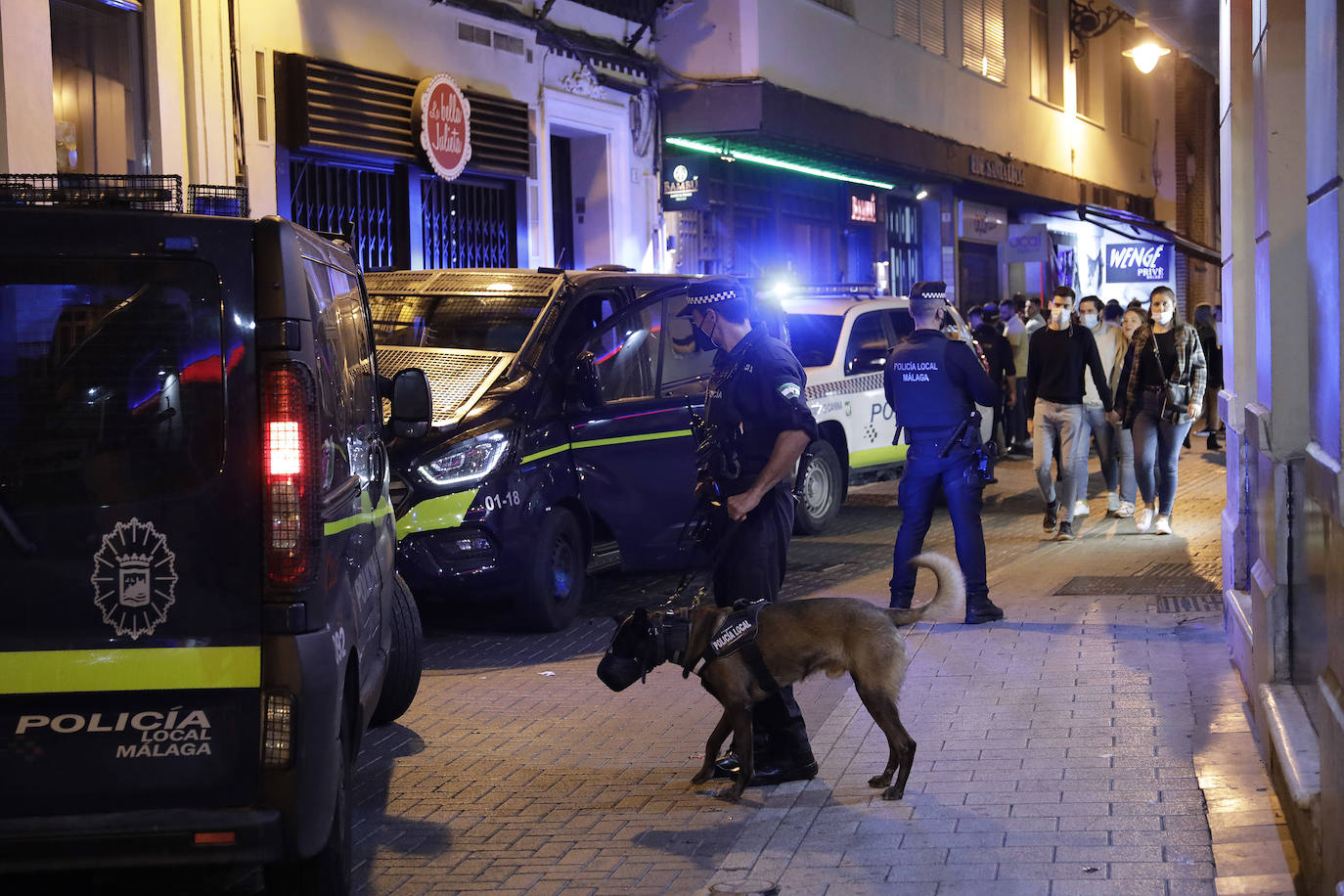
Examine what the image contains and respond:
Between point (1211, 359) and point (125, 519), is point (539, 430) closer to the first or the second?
point (125, 519)

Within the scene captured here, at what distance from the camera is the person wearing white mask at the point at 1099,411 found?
13.6m

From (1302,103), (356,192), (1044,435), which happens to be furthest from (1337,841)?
(356,192)

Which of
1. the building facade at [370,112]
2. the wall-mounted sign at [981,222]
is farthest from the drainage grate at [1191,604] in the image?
the wall-mounted sign at [981,222]

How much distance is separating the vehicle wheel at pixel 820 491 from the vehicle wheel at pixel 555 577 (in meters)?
4.06

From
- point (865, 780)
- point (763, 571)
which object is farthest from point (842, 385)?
point (865, 780)

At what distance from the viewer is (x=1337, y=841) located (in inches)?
167

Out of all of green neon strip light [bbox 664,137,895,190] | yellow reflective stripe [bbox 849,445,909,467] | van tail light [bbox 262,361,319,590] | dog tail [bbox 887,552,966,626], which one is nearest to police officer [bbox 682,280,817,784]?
dog tail [bbox 887,552,966,626]

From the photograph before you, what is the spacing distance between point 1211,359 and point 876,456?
842 cm

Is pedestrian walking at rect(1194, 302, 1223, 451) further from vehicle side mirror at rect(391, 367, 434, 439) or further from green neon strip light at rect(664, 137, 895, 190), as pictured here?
vehicle side mirror at rect(391, 367, 434, 439)

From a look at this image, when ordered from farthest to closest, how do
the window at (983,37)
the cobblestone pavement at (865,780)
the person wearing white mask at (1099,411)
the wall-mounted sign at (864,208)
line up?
the window at (983,37)
the wall-mounted sign at (864,208)
the person wearing white mask at (1099,411)
the cobblestone pavement at (865,780)

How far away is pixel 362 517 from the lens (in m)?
5.33

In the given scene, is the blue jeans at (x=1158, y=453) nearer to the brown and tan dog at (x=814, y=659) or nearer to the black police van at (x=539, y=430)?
the black police van at (x=539, y=430)

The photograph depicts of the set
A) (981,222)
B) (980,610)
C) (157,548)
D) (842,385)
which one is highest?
(981,222)

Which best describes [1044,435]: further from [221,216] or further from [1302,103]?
[221,216]
